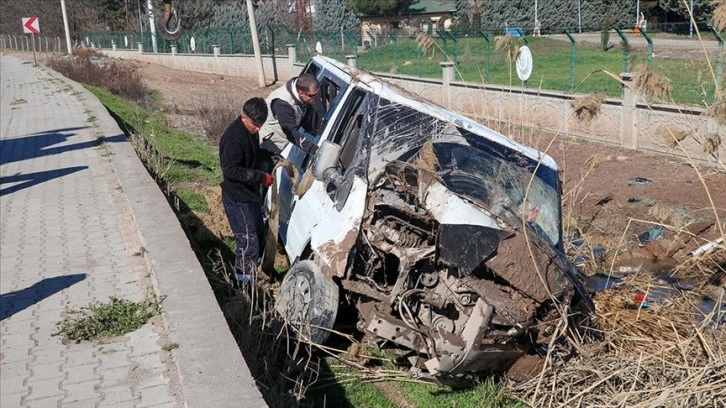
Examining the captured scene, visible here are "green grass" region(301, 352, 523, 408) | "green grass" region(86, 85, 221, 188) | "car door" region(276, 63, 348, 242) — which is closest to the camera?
"green grass" region(301, 352, 523, 408)

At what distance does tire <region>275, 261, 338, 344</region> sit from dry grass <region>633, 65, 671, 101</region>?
7.71ft

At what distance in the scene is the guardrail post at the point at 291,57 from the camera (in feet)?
124

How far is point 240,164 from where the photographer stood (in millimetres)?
7305

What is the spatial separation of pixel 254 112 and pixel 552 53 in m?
15.6

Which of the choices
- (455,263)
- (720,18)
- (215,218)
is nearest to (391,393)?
(455,263)

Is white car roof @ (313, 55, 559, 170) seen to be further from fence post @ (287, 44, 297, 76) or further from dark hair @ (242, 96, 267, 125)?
fence post @ (287, 44, 297, 76)

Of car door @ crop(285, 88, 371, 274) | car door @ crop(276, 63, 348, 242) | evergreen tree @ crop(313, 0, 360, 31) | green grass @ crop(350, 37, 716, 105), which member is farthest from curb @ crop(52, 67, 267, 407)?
evergreen tree @ crop(313, 0, 360, 31)

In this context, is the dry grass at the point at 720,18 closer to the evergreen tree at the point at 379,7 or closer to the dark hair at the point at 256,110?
the dark hair at the point at 256,110

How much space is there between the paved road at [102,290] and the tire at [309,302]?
617mm

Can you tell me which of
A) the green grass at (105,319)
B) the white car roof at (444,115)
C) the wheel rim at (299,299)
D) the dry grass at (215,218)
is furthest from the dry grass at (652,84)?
the dry grass at (215,218)

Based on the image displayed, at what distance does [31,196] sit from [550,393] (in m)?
7.90

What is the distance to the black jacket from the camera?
23.7 ft

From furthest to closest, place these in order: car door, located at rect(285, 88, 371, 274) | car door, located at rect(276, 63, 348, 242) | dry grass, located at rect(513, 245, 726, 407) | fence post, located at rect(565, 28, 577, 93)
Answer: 1. fence post, located at rect(565, 28, 577, 93)
2. car door, located at rect(276, 63, 348, 242)
3. car door, located at rect(285, 88, 371, 274)
4. dry grass, located at rect(513, 245, 726, 407)

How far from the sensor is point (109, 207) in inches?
379
